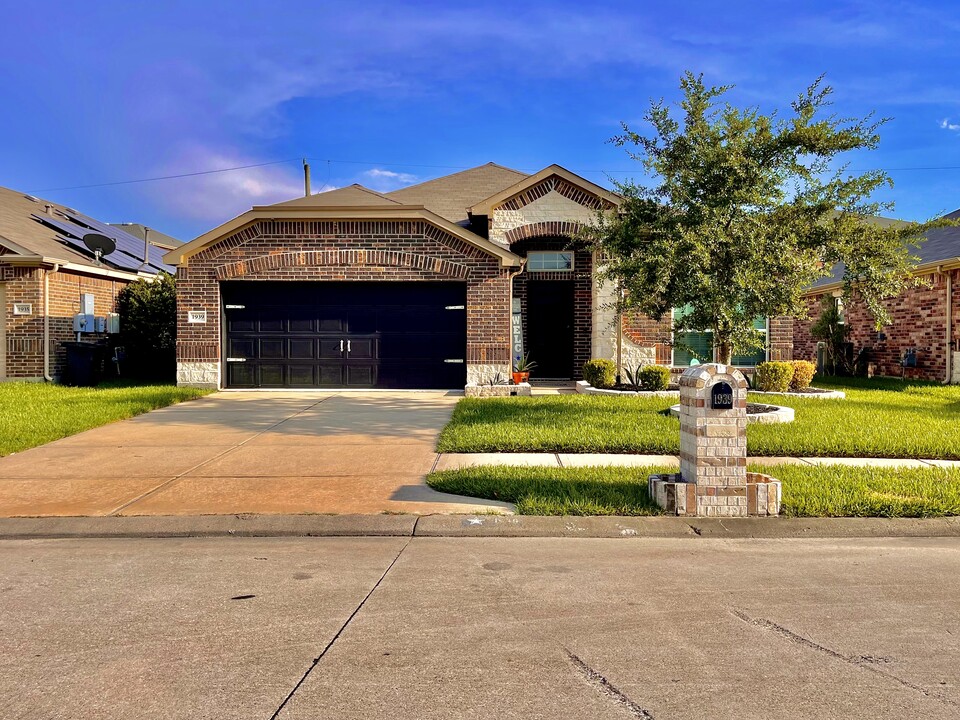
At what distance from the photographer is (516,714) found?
2.78 metres

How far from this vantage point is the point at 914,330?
17.7 m

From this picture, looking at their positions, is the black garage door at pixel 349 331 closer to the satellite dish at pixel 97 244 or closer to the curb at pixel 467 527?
the satellite dish at pixel 97 244

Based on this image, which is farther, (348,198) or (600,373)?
(348,198)

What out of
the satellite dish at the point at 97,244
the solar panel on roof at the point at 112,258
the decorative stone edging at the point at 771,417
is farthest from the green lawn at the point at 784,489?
the solar panel on roof at the point at 112,258

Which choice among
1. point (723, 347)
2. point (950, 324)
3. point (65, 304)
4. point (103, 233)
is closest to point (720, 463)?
point (723, 347)

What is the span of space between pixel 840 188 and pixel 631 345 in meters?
6.43

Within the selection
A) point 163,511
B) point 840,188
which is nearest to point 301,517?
point 163,511

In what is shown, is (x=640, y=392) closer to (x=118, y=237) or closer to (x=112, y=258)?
(x=112, y=258)

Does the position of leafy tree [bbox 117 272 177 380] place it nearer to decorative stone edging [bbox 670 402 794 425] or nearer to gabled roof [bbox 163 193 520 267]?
gabled roof [bbox 163 193 520 267]

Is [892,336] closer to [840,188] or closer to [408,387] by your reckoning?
[840,188]

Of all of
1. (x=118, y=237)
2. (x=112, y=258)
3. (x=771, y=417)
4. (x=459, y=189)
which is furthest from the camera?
(x=118, y=237)

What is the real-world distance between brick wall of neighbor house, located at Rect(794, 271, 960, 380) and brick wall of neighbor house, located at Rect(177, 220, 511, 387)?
7.72 meters

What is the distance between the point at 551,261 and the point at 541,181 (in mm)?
1995

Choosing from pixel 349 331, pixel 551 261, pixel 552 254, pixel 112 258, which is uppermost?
pixel 112 258
